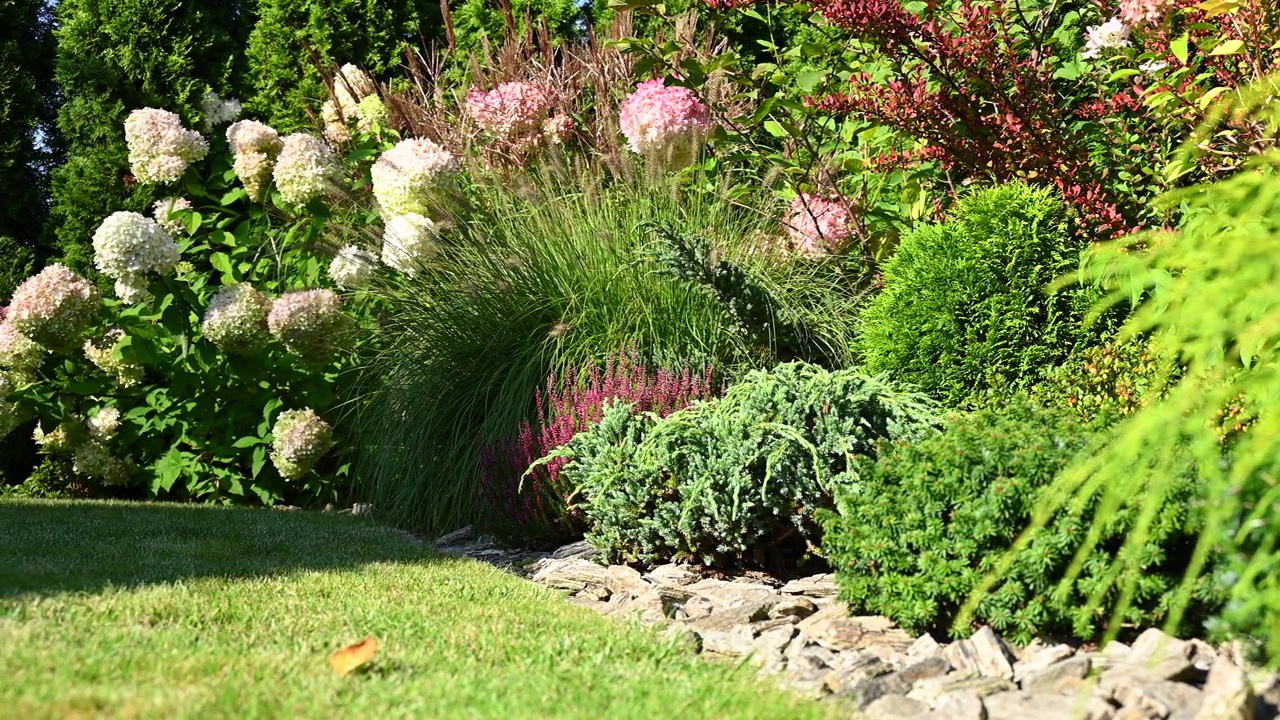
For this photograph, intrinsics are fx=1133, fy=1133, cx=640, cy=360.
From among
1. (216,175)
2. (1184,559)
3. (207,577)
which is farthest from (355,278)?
(1184,559)

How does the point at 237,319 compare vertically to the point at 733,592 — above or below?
above

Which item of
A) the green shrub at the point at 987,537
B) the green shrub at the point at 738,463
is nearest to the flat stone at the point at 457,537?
the green shrub at the point at 738,463

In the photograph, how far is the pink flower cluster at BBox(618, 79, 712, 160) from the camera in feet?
16.9

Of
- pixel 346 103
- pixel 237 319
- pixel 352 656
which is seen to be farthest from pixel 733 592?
pixel 346 103

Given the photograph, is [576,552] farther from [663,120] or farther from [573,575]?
[663,120]

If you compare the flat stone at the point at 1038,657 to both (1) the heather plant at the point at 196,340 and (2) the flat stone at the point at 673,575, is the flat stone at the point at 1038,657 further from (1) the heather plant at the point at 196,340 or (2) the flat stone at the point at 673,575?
(1) the heather plant at the point at 196,340

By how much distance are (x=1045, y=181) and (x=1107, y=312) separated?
778 mm

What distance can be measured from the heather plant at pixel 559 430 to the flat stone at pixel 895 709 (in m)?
2.06

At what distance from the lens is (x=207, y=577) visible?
3.39m

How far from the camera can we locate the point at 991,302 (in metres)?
4.09

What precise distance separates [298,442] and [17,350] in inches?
67.0

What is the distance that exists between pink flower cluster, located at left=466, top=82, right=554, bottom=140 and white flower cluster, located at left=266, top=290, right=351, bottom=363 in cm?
119

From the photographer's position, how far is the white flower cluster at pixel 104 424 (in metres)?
6.16

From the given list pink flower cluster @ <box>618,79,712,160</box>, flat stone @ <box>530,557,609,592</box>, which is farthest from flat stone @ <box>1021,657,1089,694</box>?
pink flower cluster @ <box>618,79,712,160</box>
